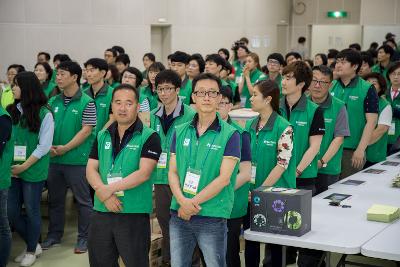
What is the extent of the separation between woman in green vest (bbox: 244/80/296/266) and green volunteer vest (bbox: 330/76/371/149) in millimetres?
1647

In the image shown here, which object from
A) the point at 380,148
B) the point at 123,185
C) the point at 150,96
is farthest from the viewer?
the point at 150,96

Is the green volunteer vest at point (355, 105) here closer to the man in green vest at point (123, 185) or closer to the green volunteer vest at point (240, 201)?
the green volunteer vest at point (240, 201)

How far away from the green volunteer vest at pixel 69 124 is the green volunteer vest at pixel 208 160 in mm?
2103

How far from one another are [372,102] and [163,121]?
6.40 feet

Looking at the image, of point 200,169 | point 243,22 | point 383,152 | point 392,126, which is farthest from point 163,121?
point 243,22

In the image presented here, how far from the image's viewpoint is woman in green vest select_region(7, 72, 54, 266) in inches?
195

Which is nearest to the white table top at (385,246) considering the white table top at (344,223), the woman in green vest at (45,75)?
the white table top at (344,223)

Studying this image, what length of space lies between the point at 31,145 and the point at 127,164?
1.63m

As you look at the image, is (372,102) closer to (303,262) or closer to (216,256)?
(303,262)

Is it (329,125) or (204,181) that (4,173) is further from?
(329,125)

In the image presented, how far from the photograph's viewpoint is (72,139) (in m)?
5.43

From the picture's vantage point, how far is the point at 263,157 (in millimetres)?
4051

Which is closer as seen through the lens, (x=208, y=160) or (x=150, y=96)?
(x=208, y=160)

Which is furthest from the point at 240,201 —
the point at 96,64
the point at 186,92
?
the point at 186,92
